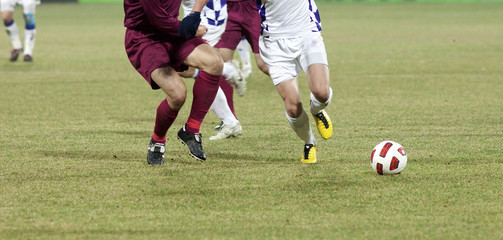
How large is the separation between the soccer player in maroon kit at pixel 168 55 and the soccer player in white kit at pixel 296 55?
20.1 inches

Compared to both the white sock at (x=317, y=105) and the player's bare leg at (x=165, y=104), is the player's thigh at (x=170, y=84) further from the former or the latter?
the white sock at (x=317, y=105)

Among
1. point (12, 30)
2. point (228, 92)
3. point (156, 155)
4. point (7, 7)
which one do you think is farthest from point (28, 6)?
point (156, 155)

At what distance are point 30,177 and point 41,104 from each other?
4.70 m

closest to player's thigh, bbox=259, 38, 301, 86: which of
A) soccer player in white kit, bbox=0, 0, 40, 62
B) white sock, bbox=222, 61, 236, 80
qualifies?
white sock, bbox=222, 61, 236, 80

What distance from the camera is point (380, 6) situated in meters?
39.5

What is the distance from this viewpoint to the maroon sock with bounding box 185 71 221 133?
6.86 m

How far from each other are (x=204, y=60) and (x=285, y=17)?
2.67 ft

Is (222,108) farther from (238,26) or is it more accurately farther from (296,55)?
(296,55)

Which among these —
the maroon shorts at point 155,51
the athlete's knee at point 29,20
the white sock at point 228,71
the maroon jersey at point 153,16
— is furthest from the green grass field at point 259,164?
the athlete's knee at point 29,20

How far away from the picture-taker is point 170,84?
259 inches

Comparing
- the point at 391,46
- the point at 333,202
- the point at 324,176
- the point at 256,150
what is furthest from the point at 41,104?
the point at 391,46

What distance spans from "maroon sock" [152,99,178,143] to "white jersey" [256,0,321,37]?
105 centimetres

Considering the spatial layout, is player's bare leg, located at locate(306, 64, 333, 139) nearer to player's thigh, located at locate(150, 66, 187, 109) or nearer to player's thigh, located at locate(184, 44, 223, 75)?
player's thigh, located at locate(184, 44, 223, 75)

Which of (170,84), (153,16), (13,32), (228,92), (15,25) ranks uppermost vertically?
(153,16)
